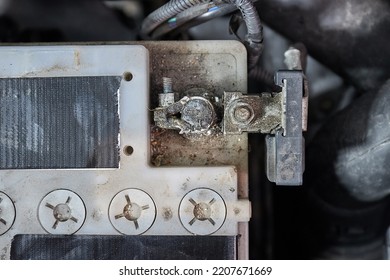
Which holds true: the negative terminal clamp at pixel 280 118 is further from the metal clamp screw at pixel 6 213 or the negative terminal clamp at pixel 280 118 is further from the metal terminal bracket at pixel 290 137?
the metal clamp screw at pixel 6 213

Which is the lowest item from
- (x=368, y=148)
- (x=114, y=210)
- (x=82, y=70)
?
(x=114, y=210)

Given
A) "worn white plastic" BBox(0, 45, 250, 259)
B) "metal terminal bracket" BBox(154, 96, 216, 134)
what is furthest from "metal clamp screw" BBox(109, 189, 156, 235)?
"metal terminal bracket" BBox(154, 96, 216, 134)

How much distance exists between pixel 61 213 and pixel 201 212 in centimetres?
25

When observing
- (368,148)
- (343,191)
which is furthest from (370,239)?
(368,148)

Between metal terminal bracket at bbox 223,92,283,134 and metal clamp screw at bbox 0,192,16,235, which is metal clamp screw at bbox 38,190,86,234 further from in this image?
metal terminal bracket at bbox 223,92,283,134

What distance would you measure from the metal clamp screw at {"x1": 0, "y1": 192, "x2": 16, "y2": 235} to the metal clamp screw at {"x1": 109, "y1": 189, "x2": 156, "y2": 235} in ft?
0.58

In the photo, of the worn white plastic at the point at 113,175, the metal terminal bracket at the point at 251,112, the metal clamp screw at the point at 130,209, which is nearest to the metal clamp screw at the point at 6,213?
the worn white plastic at the point at 113,175

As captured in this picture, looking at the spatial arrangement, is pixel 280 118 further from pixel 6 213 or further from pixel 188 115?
pixel 6 213

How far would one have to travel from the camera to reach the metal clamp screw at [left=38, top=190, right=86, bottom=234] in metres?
0.96

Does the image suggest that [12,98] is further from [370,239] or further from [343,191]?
[370,239]

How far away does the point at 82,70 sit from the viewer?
958mm
